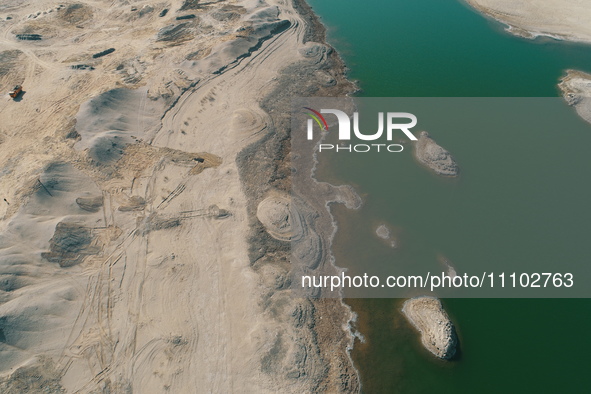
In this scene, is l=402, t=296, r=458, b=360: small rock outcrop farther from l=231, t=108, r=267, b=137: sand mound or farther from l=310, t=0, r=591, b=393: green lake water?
l=231, t=108, r=267, b=137: sand mound

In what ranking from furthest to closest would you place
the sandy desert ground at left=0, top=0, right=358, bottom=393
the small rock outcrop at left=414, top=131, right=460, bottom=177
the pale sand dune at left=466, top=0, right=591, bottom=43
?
1. the pale sand dune at left=466, top=0, right=591, bottom=43
2. the small rock outcrop at left=414, top=131, right=460, bottom=177
3. the sandy desert ground at left=0, top=0, right=358, bottom=393

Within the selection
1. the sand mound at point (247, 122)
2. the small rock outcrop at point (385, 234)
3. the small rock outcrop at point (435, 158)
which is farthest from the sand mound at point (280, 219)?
the small rock outcrop at point (435, 158)

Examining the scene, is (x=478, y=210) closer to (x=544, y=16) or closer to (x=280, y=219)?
(x=280, y=219)

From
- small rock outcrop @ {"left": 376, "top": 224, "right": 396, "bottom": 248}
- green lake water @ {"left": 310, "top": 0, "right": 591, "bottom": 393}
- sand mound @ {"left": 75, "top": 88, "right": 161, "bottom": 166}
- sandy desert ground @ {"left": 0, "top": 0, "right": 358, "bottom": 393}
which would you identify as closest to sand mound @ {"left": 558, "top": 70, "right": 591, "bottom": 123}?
green lake water @ {"left": 310, "top": 0, "right": 591, "bottom": 393}

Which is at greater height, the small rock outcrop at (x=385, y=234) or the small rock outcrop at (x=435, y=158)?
the small rock outcrop at (x=435, y=158)

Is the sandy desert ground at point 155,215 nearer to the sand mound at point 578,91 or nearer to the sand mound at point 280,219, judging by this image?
the sand mound at point 280,219

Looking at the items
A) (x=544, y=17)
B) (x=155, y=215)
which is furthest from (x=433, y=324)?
(x=544, y=17)
